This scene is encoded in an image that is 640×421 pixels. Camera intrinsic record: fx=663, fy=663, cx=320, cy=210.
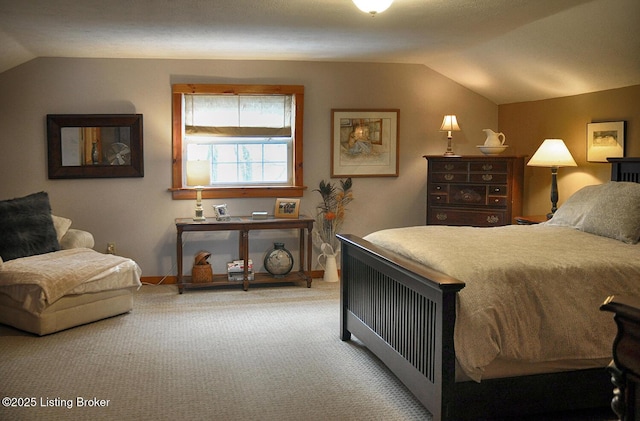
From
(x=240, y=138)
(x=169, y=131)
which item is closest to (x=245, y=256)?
(x=240, y=138)

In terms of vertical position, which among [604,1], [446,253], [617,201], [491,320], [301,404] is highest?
[604,1]

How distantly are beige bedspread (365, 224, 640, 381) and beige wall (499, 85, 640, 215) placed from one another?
6.93ft

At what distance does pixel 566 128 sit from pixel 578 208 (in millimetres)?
Result: 1685

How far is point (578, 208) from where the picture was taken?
4383mm

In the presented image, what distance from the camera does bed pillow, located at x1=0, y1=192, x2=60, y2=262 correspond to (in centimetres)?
507

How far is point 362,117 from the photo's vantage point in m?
6.77

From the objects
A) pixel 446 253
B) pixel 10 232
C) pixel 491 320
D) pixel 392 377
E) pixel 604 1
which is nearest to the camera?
pixel 491 320

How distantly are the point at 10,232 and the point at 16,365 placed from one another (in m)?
1.42

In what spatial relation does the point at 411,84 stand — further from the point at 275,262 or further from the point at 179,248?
the point at 179,248

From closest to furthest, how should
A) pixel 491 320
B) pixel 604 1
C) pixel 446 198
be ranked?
pixel 491 320 < pixel 604 1 < pixel 446 198

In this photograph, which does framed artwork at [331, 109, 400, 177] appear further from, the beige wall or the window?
the beige wall

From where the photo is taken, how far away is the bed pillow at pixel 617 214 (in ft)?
12.5

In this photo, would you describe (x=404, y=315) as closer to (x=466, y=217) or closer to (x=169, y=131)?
(x=466, y=217)

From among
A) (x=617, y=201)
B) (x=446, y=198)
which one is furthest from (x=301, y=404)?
(x=446, y=198)
